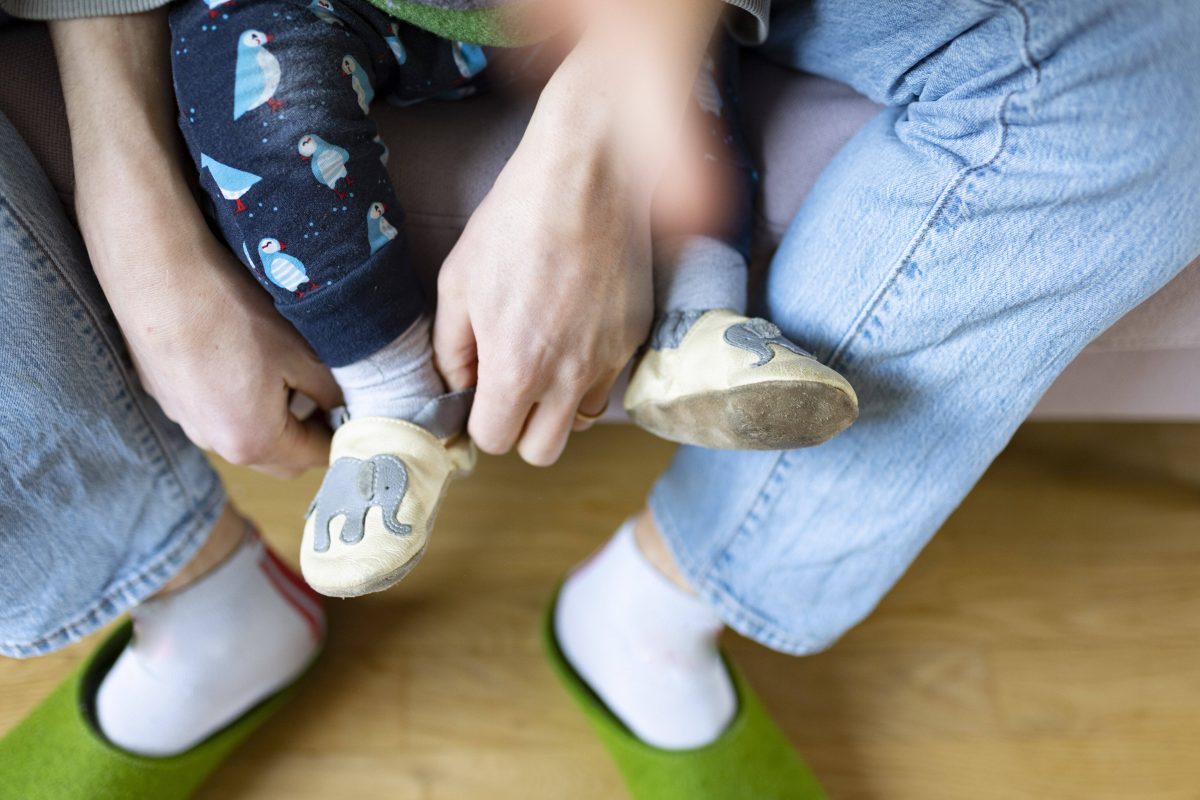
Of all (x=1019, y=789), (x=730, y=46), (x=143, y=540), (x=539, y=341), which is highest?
(x=730, y=46)

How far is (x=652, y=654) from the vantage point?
0.80m

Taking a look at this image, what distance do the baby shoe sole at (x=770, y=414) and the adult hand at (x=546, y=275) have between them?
70 mm

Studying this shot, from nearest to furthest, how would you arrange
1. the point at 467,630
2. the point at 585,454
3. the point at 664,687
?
1. the point at 664,687
2. the point at 467,630
3. the point at 585,454

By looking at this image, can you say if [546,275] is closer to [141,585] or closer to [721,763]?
[141,585]

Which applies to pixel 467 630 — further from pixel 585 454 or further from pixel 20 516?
pixel 20 516

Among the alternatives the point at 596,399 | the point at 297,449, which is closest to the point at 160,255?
the point at 297,449

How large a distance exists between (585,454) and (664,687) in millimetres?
315

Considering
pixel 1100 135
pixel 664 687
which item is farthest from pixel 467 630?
pixel 1100 135

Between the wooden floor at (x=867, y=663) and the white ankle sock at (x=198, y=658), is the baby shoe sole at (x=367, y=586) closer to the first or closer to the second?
the white ankle sock at (x=198, y=658)

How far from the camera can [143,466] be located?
63cm

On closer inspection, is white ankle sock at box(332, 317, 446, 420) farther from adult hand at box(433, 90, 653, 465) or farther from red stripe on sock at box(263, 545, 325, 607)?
red stripe on sock at box(263, 545, 325, 607)

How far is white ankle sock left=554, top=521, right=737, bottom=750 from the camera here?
2.57 ft

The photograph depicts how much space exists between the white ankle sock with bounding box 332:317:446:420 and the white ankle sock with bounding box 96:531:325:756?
0.80ft

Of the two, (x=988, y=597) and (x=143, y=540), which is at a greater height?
(x=143, y=540)
